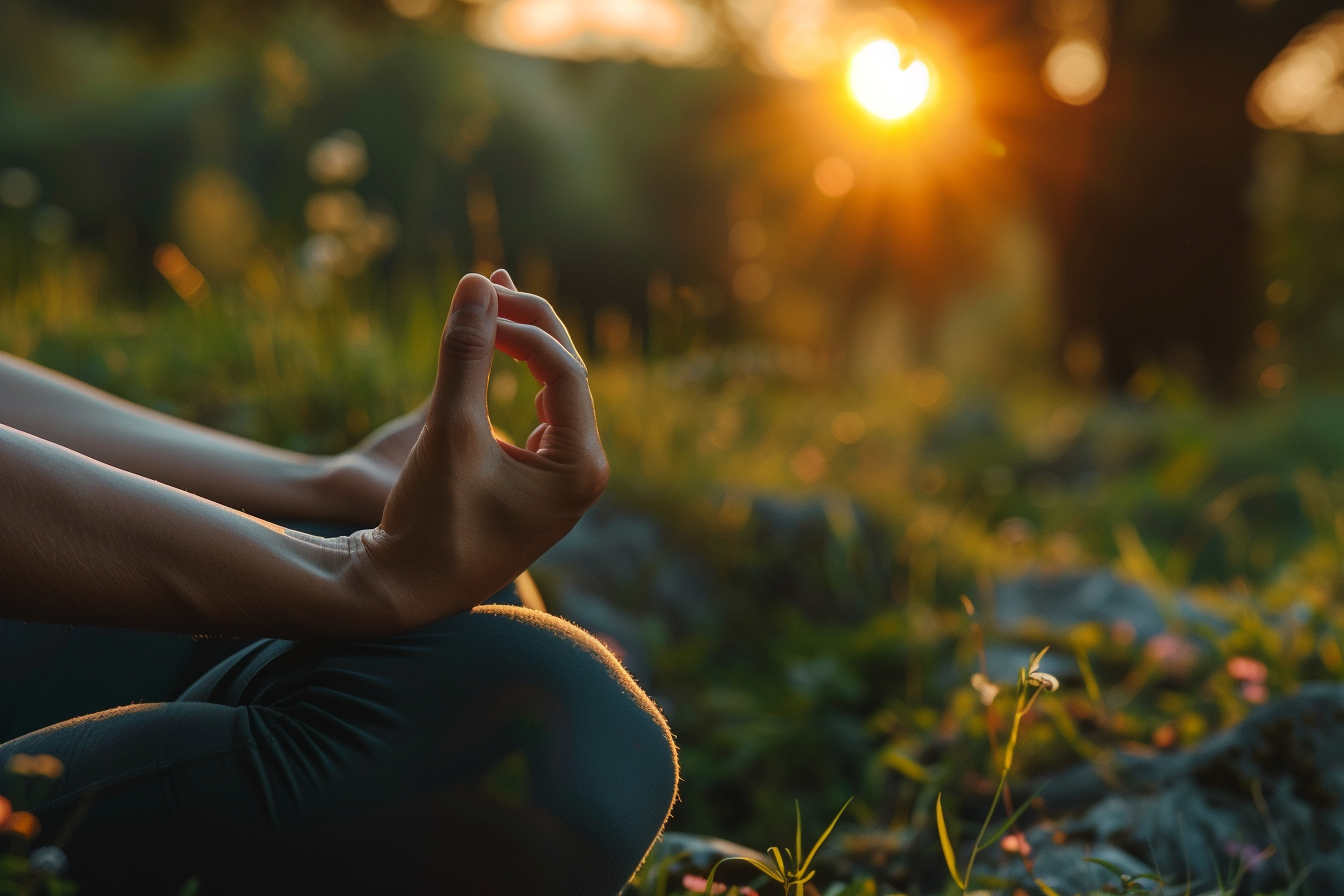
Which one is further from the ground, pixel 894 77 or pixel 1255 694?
pixel 894 77

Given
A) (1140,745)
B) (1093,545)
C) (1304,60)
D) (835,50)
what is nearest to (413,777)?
(1140,745)

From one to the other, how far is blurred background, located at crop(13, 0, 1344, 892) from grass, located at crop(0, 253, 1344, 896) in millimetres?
16

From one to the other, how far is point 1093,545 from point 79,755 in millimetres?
4131

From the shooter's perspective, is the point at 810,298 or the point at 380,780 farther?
the point at 810,298

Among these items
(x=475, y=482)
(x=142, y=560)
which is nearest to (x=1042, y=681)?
(x=475, y=482)

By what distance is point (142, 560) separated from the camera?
30.0 inches

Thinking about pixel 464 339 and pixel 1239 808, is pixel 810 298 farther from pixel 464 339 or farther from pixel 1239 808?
pixel 464 339

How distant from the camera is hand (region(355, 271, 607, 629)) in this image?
813mm

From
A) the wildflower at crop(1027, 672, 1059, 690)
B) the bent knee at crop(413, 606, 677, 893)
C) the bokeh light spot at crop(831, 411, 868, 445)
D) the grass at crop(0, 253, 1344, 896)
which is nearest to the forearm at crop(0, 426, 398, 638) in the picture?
the bent knee at crop(413, 606, 677, 893)

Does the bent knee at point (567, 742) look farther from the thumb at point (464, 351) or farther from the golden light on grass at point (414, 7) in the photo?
the golden light on grass at point (414, 7)

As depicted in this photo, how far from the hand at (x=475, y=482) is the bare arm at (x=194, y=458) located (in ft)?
1.34

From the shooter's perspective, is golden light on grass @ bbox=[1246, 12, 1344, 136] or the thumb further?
golden light on grass @ bbox=[1246, 12, 1344, 136]

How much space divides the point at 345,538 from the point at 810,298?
6.86 m

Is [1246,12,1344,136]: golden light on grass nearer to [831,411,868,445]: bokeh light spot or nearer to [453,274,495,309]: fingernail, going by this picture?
[831,411,868,445]: bokeh light spot
